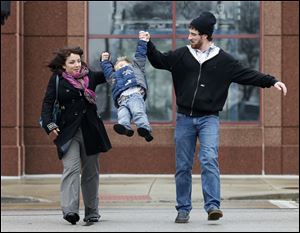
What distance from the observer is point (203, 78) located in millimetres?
8992

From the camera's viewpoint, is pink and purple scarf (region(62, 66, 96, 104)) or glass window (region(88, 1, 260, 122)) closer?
pink and purple scarf (region(62, 66, 96, 104))

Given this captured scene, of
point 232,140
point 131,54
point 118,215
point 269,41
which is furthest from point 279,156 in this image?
point 118,215

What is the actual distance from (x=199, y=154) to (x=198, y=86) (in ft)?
2.18

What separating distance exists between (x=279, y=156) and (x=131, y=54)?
355cm

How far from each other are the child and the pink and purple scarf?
245 millimetres

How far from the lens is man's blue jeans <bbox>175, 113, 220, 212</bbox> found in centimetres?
883

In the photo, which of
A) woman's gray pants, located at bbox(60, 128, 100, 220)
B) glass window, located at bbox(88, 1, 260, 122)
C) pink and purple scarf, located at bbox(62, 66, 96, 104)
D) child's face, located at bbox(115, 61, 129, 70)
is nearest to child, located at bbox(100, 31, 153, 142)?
child's face, located at bbox(115, 61, 129, 70)

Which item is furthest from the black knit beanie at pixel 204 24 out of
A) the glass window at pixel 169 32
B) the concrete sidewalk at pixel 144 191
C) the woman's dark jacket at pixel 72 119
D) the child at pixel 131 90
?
the glass window at pixel 169 32

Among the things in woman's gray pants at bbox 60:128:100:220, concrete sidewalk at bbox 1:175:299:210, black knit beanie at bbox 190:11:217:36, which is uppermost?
black knit beanie at bbox 190:11:217:36

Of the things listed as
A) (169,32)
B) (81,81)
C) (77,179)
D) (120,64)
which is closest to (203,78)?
(120,64)

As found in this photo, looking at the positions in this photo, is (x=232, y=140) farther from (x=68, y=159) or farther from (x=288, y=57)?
(x=68, y=159)

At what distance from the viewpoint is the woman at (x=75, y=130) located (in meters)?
9.16

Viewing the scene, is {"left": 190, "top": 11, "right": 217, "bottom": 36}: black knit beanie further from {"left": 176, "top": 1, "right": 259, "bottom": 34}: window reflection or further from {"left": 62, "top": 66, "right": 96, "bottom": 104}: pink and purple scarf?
{"left": 176, "top": 1, "right": 259, "bottom": 34}: window reflection

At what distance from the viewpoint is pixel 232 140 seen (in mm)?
18031
